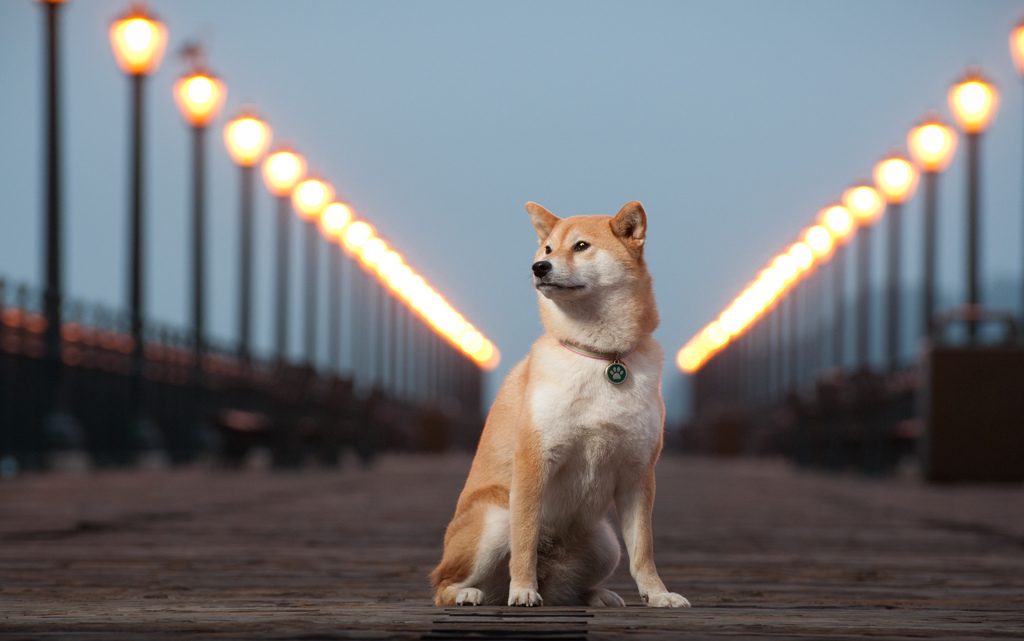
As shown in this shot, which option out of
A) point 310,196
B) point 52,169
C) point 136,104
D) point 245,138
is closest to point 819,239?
point 310,196

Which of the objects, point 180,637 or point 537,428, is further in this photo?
point 537,428

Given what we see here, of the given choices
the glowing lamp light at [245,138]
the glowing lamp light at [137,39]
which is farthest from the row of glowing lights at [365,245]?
the glowing lamp light at [137,39]

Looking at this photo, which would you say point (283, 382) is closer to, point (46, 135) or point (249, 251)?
point (46, 135)

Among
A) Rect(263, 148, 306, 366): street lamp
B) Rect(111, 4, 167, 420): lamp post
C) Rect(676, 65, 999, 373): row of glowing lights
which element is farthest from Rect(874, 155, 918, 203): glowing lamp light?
Rect(111, 4, 167, 420): lamp post

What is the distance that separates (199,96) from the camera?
63.1ft

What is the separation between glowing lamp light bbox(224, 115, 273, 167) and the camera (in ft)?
72.5

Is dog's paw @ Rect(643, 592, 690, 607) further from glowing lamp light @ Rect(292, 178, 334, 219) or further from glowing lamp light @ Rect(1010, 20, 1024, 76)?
glowing lamp light @ Rect(292, 178, 334, 219)

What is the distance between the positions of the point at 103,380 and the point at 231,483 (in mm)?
6034

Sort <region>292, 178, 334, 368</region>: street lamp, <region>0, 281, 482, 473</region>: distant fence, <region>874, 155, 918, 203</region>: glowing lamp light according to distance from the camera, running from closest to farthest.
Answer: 1. <region>0, 281, 482, 473</region>: distant fence
2. <region>874, 155, 918, 203</region>: glowing lamp light
3. <region>292, 178, 334, 368</region>: street lamp

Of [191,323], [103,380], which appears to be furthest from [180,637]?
[191,323]

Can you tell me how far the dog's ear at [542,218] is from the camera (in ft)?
10.4

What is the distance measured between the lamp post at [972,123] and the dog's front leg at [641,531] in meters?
15.1

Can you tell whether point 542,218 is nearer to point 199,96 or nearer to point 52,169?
point 52,169

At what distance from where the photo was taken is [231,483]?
1261cm
